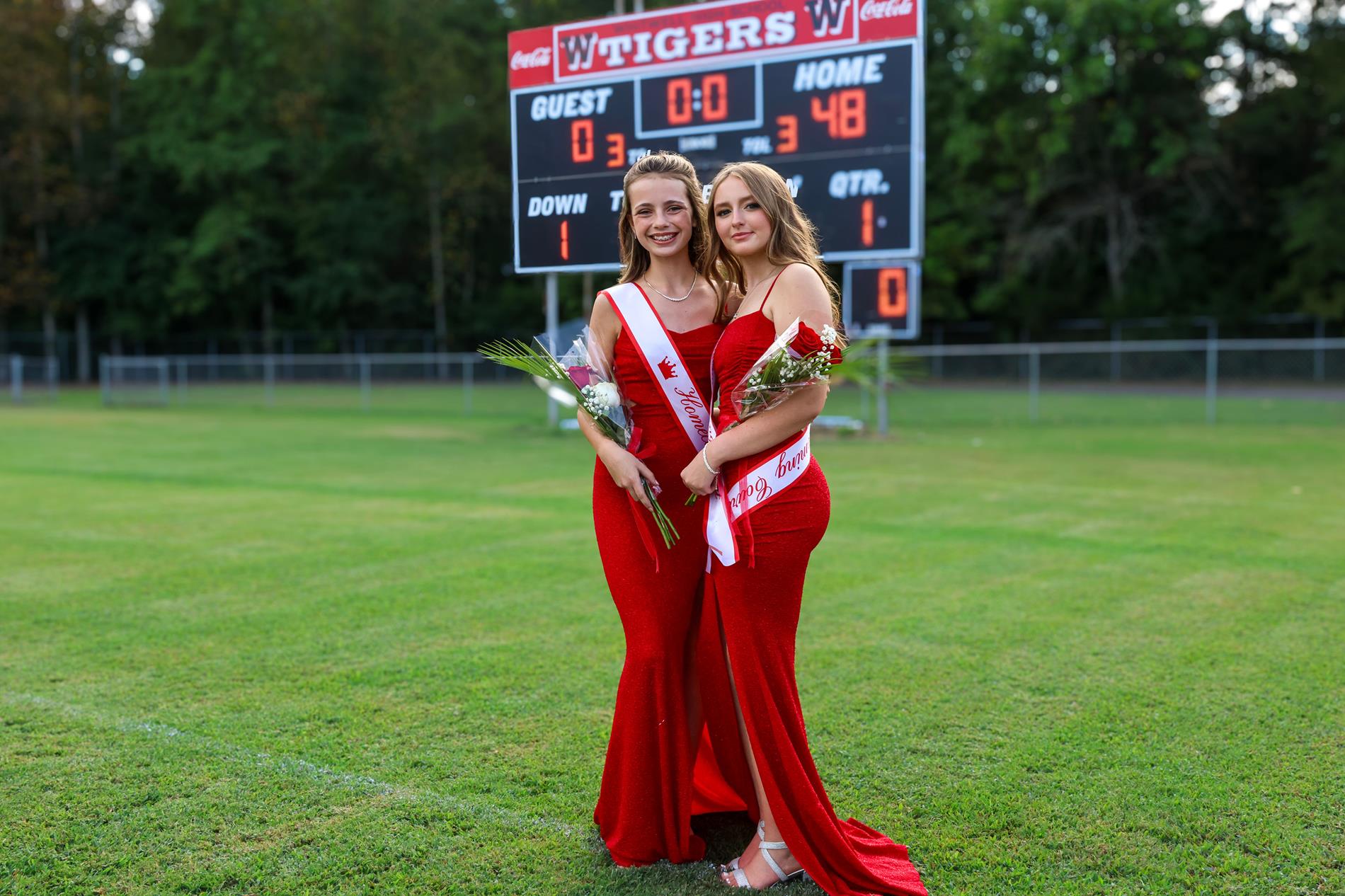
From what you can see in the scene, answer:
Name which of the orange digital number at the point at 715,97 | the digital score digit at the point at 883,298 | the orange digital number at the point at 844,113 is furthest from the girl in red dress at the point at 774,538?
the digital score digit at the point at 883,298

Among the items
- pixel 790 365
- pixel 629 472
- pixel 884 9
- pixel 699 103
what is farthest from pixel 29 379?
pixel 790 365

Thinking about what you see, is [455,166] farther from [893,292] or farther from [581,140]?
[581,140]

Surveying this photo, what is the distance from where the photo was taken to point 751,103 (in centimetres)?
1200

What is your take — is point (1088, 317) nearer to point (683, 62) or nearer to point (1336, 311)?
point (1336, 311)

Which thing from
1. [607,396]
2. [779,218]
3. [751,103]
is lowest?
[607,396]

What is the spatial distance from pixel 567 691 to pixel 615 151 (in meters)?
8.18

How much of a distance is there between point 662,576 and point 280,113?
39961 mm

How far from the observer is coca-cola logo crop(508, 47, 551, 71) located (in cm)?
1148

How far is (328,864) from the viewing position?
2.97 meters

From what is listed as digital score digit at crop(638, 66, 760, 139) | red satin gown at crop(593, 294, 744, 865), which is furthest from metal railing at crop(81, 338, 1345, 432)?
red satin gown at crop(593, 294, 744, 865)

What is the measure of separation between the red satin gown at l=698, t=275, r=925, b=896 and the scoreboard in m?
8.44

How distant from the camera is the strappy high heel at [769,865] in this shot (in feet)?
9.52

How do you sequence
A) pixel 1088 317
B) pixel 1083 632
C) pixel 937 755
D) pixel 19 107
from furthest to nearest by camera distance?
pixel 19 107, pixel 1088 317, pixel 1083 632, pixel 937 755

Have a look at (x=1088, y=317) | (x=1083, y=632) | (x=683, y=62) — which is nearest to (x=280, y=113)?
(x=1088, y=317)
